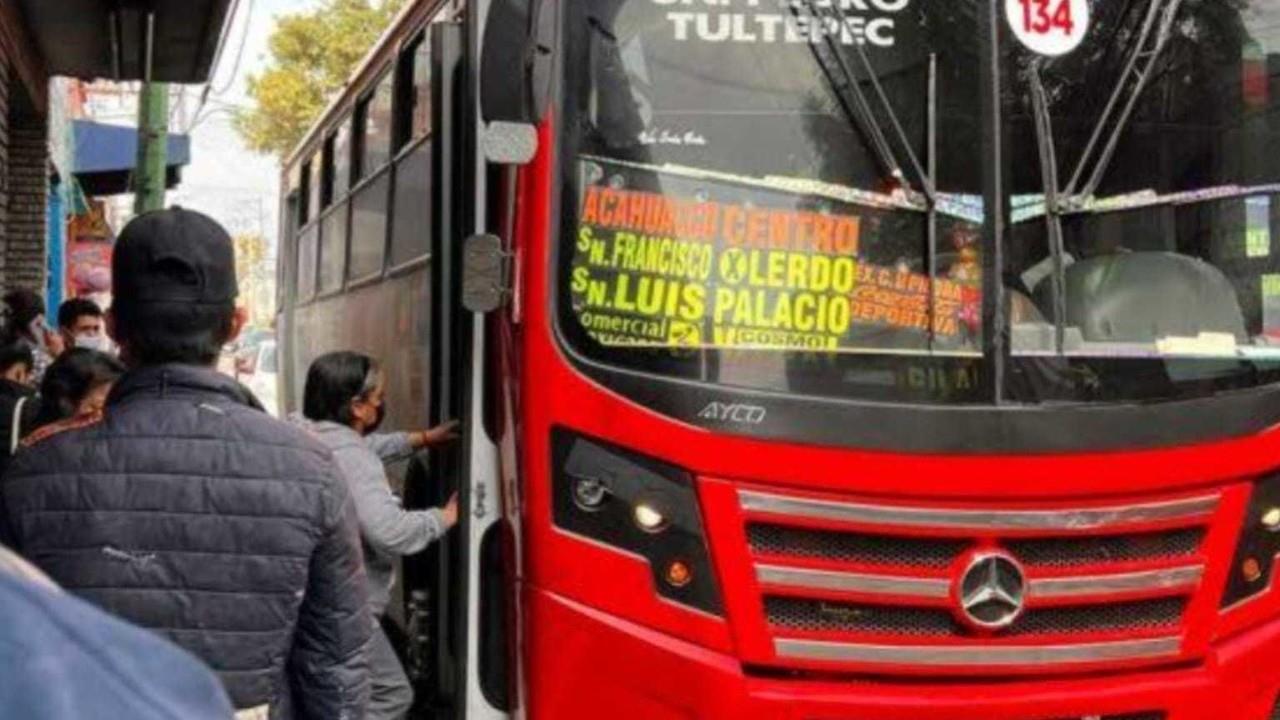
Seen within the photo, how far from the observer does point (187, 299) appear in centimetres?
257

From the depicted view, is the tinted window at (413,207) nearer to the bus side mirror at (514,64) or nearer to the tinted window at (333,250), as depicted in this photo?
the bus side mirror at (514,64)

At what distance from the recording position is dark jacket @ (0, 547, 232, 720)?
92 cm

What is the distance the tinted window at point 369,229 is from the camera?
280 inches

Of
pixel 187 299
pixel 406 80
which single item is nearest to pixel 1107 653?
pixel 187 299

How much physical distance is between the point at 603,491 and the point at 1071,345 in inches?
54.5

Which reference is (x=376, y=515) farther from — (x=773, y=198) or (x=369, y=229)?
(x=369, y=229)

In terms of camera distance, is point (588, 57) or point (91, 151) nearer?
point (588, 57)

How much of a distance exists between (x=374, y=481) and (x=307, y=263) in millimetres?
6890

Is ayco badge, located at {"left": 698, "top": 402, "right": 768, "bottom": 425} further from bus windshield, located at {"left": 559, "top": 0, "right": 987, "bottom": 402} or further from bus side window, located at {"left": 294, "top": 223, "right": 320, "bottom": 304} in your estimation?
bus side window, located at {"left": 294, "top": 223, "right": 320, "bottom": 304}

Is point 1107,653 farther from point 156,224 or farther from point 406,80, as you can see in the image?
point 406,80

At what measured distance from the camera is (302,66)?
39.4 m

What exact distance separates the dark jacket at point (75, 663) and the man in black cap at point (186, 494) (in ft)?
4.99

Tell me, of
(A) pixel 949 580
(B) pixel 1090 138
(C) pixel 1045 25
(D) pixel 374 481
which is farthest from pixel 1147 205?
(D) pixel 374 481

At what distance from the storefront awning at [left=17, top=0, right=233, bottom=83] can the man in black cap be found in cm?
766
